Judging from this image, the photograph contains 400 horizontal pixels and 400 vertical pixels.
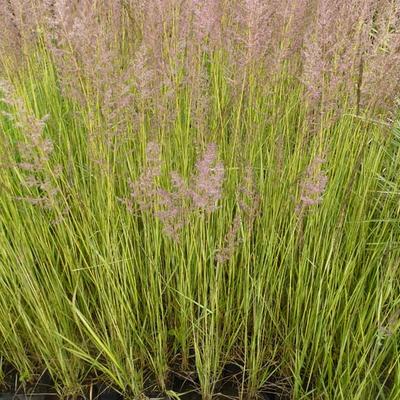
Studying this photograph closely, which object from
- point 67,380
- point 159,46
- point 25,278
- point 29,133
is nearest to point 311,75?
point 159,46

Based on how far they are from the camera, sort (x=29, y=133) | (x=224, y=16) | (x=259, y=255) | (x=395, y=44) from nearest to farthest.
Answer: (x=29, y=133) → (x=395, y=44) → (x=259, y=255) → (x=224, y=16)

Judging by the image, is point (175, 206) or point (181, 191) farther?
point (175, 206)

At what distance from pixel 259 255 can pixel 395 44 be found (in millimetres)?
837

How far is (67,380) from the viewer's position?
167 centimetres

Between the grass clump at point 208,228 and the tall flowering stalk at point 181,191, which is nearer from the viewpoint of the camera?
the tall flowering stalk at point 181,191

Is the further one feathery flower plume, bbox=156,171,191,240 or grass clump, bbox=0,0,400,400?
grass clump, bbox=0,0,400,400

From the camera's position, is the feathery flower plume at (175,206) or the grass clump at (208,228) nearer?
the feathery flower plume at (175,206)

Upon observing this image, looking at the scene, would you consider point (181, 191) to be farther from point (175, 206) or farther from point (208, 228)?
point (208, 228)

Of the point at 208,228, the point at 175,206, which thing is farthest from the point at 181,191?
the point at 208,228

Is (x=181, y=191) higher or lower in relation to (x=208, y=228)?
higher

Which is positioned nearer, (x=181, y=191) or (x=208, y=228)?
(x=181, y=191)

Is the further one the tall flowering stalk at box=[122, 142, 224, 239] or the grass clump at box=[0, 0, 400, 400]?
the grass clump at box=[0, 0, 400, 400]

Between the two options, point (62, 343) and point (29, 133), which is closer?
point (29, 133)

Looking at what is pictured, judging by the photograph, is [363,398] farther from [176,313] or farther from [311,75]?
[311,75]
